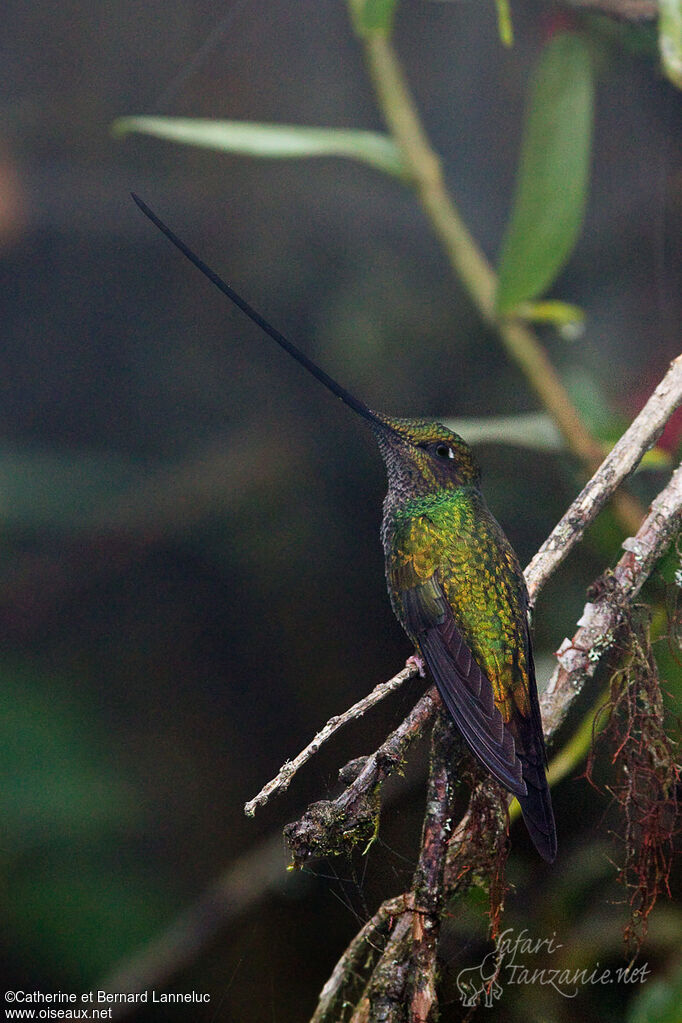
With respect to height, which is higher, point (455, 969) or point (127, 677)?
point (127, 677)

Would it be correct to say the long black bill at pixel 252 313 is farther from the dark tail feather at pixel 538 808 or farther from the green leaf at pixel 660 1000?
the green leaf at pixel 660 1000

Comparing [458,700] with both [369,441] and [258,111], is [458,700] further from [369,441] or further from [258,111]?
[258,111]

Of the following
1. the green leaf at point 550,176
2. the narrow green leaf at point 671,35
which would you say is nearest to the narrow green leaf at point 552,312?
the green leaf at point 550,176

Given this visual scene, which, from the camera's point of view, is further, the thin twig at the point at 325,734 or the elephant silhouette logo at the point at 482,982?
the elephant silhouette logo at the point at 482,982

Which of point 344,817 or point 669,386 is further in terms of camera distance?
point 669,386

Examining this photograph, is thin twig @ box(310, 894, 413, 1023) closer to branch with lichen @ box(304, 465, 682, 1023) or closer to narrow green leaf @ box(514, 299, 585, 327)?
branch with lichen @ box(304, 465, 682, 1023)

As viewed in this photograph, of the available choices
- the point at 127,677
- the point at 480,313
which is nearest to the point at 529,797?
the point at 127,677

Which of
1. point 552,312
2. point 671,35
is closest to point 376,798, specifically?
point 552,312
